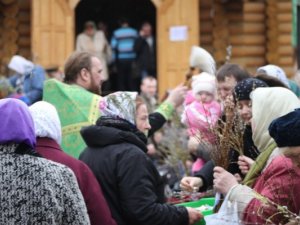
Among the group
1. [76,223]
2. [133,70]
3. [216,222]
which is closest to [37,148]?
[76,223]

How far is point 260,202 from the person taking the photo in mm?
4664

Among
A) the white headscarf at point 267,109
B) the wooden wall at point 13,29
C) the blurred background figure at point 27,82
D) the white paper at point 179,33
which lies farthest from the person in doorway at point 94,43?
the white headscarf at point 267,109

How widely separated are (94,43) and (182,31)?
2.25 metres

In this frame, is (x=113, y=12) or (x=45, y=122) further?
(x=113, y=12)

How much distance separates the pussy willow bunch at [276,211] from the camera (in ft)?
13.7

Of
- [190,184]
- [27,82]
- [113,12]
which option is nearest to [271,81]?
[190,184]

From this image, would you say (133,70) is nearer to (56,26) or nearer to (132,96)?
(56,26)

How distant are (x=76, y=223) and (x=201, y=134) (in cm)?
173

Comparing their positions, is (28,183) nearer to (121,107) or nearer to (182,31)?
(121,107)

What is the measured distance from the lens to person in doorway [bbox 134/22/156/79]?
743 inches

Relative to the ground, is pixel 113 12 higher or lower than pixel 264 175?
higher

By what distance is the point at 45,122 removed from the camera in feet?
16.8

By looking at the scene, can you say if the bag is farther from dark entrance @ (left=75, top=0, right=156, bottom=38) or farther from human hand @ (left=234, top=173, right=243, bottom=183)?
dark entrance @ (left=75, top=0, right=156, bottom=38)

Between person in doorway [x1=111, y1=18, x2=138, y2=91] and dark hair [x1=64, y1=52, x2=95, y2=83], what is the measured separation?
11809 mm
